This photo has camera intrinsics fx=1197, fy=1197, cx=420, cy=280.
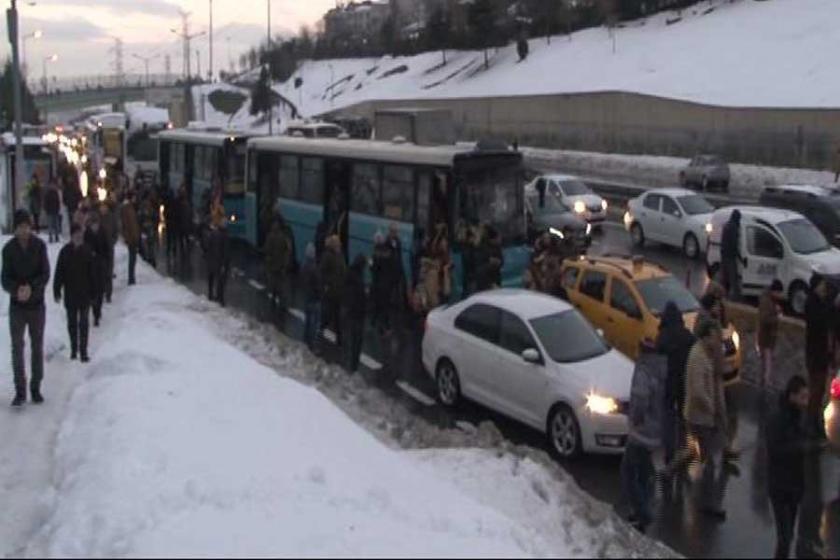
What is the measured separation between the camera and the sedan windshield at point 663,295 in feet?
52.0

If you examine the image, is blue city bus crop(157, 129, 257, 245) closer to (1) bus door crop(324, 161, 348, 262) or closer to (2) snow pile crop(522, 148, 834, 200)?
(1) bus door crop(324, 161, 348, 262)

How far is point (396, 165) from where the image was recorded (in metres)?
21.8

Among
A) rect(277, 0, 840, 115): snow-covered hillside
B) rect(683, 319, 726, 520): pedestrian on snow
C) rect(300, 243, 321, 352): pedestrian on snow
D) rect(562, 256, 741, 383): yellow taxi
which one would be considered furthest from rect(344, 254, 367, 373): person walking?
rect(277, 0, 840, 115): snow-covered hillside

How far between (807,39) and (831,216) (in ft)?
169

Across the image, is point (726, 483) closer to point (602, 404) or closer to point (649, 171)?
point (602, 404)

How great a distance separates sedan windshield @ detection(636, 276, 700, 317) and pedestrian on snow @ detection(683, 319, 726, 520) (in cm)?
452

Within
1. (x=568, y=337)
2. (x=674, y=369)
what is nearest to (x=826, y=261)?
(x=568, y=337)

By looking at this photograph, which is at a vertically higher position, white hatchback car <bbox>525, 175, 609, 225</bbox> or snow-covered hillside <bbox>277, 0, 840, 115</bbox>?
snow-covered hillside <bbox>277, 0, 840, 115</bbox>

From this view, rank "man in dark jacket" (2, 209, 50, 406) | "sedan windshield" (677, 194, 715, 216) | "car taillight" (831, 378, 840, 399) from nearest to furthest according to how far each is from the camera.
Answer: "car taillight" (831, 378, 840, 399), "man in dark jacket" (2, 209, 50, 406), "sedan windshield" (677, 194, 715, 216)

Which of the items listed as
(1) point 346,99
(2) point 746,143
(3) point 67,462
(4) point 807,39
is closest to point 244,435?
(3) point 67,462

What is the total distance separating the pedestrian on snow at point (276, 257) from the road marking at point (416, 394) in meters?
5.46

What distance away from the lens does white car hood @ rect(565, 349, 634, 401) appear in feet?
40.3

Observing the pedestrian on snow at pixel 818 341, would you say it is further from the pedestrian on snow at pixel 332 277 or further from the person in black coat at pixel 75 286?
the person in black coat at pixel 75 286

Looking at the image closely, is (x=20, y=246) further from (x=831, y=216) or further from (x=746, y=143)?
(x=746, y=143)
